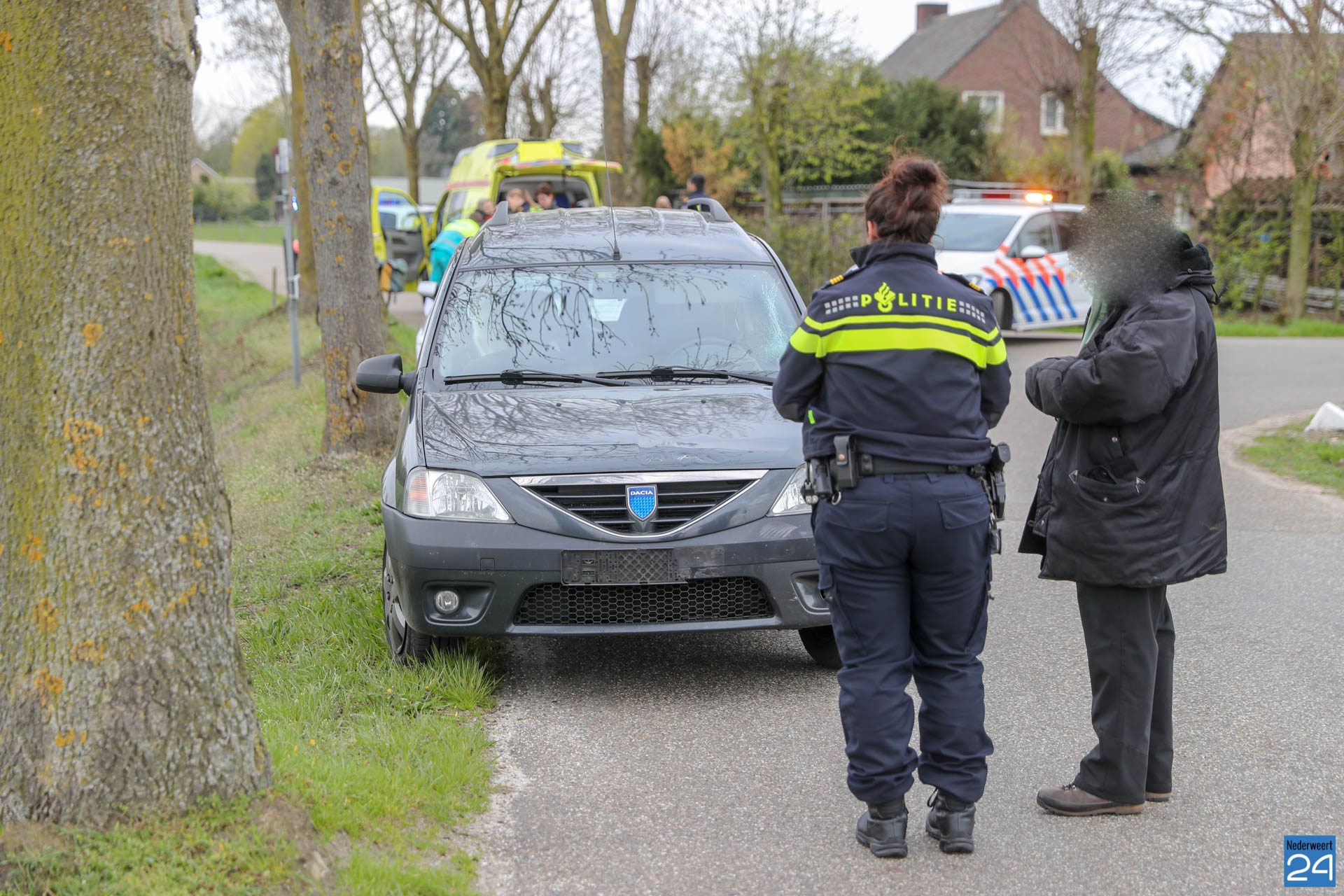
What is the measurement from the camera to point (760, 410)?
538 cm

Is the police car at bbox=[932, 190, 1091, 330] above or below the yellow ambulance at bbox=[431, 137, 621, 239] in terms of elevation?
below

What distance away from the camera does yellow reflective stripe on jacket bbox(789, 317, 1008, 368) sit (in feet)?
11.9

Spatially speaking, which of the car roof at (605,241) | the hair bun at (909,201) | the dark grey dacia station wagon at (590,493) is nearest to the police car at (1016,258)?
the car roof at (605,241)

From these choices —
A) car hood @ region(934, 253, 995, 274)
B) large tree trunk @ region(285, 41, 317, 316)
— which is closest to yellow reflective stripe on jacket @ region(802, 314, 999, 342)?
car hood @ region(934, 253, 995, 274)

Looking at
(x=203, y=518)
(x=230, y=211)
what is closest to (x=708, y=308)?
(x=203, y=518)

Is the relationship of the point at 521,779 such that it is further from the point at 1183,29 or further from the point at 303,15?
the point at 1183,29

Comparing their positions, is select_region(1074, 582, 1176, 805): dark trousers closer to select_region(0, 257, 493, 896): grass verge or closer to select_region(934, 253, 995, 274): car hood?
select_region(0, 257, 493, 896): grass verge

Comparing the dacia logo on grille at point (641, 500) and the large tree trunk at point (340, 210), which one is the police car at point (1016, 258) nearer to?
the large tree trunk at point (340, 210)

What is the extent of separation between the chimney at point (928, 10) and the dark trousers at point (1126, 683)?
2430 inches

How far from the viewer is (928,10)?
61969mm

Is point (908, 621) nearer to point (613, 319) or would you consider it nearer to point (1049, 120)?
point (613, 319)

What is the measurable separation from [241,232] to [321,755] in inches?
2754

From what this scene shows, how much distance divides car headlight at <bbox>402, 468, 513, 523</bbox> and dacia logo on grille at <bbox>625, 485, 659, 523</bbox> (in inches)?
17.2

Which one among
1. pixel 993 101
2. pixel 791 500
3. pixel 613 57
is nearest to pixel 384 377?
pixel 791 500
